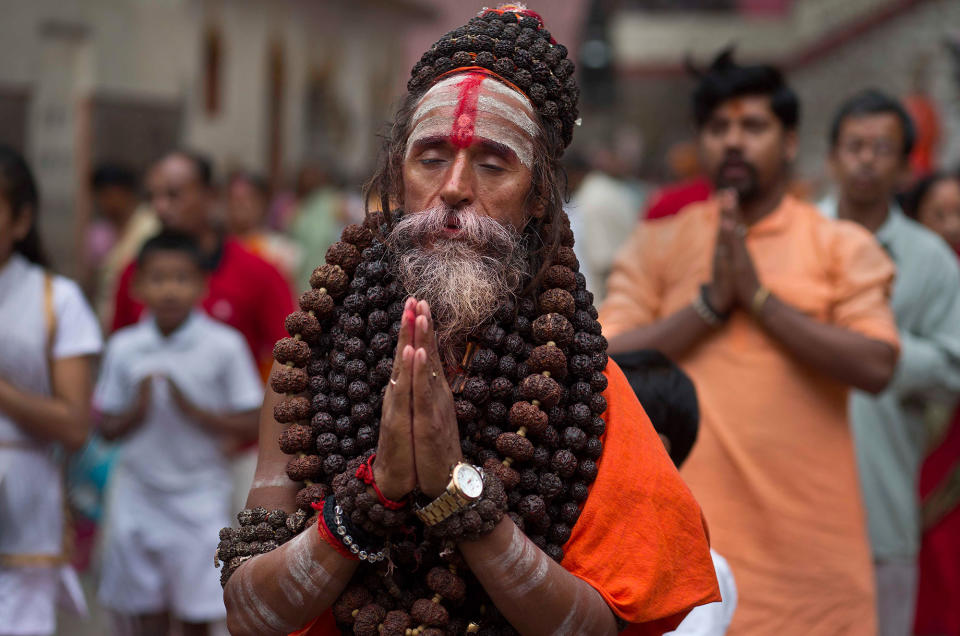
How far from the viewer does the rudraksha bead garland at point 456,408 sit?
7.84 feet

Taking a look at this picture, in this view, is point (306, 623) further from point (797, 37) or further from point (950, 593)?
point (797, 37)

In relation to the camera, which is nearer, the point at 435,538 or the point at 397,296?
the point at 435,538

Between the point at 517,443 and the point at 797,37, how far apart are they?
23173 mm

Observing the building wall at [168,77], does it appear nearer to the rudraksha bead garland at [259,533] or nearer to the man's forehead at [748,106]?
the rudraksha bead garland at [259,533]

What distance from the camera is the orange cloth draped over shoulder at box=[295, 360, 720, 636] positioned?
2371 millimetres

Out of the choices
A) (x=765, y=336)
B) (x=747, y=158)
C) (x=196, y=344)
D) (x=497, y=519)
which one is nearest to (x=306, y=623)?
(x=497, y=519)

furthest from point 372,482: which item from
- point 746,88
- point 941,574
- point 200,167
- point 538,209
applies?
point 200,167

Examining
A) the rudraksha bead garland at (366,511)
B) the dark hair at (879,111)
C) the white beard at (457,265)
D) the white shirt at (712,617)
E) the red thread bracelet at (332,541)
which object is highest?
the dark hair at (879,111)

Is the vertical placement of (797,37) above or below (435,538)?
above

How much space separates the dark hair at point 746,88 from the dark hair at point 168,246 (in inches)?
96.0

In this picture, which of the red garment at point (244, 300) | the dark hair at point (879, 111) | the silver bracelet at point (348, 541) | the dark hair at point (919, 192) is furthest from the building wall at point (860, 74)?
the silver bracelet at point (348, 541)

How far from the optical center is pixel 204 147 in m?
19.0

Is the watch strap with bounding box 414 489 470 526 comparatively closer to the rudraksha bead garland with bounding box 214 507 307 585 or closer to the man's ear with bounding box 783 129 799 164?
the rudraksha bead garland with bounding box 214 507 307 585

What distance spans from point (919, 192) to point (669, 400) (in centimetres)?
419
